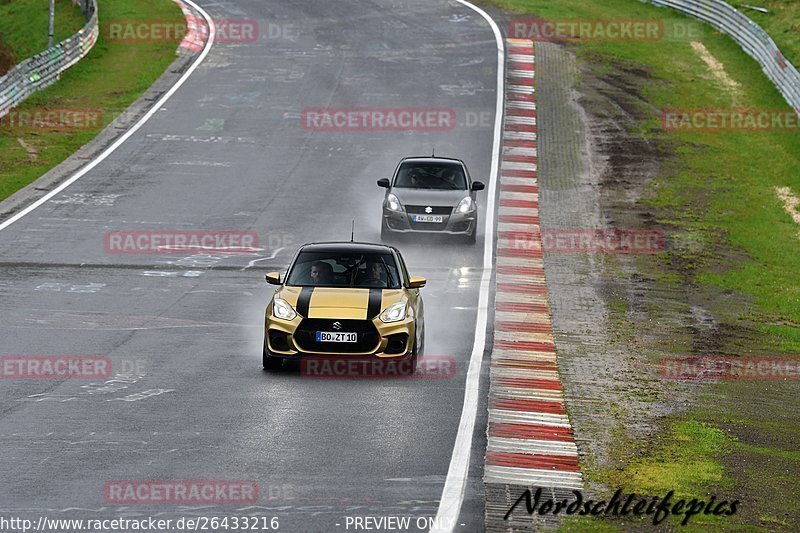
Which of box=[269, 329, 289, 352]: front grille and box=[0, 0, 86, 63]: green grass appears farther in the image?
box=[0, 0, 86, 63]: green grass

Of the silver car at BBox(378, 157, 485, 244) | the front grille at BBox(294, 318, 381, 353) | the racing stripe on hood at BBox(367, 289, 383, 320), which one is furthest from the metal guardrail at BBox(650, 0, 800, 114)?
the front grille at BBox(294, 318, 381, 353)

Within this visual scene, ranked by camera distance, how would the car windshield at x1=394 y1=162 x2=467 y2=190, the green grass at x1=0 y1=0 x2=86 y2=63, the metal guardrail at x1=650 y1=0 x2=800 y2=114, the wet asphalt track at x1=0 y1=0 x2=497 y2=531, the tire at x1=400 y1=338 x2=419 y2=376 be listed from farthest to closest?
the green grass at x1=0 y1=0 x2=86 y2=63
the metal guardrail at x1=650 y1=0 x2=800 y2=114
the car windshield at x1=394 y1=162 x2=467 y2=190
the tire at x1=400 y1=338 x2=419 y2=376
the wet asphalt track at x1=0 y1=0 x2=497 y2=531

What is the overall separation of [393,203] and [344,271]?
A: 9042mm

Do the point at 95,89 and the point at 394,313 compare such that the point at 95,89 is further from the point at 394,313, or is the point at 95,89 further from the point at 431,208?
the point at 394,313

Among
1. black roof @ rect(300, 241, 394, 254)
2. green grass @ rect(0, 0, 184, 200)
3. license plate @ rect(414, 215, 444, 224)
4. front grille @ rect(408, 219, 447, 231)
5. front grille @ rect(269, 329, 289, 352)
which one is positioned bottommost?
green grass @ rect(0, 0, 184, 200)

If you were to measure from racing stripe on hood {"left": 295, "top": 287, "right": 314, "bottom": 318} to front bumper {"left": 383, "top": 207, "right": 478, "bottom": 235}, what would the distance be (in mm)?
9357

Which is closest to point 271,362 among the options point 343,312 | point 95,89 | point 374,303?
point 343,312

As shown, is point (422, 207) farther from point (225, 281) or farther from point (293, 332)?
point (293, 332)

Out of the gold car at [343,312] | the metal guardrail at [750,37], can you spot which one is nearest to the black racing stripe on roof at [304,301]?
the gold car at [343,312]

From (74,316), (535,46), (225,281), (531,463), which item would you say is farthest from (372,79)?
(531,463)

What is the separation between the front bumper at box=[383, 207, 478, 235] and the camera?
24.8 metres

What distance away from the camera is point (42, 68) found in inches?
1556

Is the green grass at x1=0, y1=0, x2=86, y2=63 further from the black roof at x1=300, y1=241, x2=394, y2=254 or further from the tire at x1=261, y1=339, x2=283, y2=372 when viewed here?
the tire at x1=261, y1=339, x2=283, y2=372

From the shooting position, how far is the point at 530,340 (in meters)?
17.8
